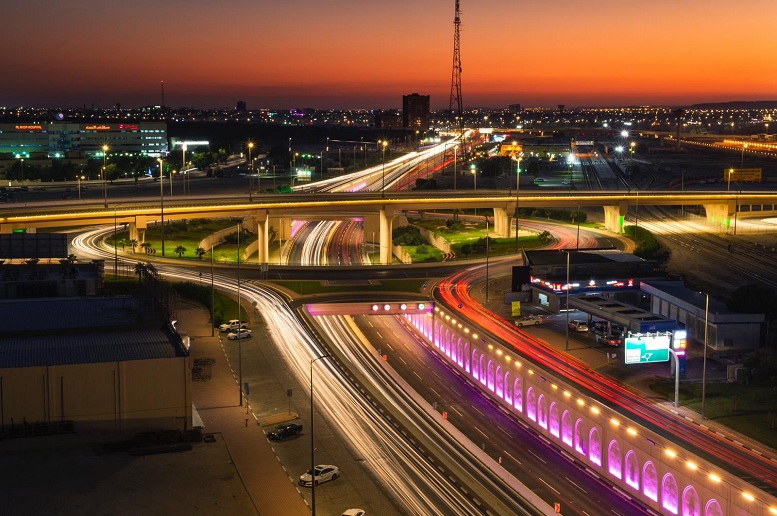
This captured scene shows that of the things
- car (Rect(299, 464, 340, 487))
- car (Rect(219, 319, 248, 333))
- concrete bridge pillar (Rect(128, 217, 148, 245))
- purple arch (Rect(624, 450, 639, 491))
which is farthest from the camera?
concrete bridge pillar (Rect(128, 217, 148, 245))

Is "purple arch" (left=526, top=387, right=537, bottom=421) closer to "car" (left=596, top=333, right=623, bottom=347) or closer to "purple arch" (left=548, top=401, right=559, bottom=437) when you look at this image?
"purple arch" (left=548, top=401, right=559, bottom=437)

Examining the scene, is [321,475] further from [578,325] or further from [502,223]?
[502,223]

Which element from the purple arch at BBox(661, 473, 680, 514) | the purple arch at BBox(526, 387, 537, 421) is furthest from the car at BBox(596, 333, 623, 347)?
the purple arch at BBox(661, 473, 680, 514)

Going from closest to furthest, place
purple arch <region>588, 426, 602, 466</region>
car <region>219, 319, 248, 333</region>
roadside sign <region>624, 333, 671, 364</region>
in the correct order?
purple arch <region>588, 426, 602, 466</region>
roadside sign <region>624, 333, 671, 364</region>
car <region>219, 319, 248, 333</region>

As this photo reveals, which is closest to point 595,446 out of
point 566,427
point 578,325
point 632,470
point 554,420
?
point 566,427

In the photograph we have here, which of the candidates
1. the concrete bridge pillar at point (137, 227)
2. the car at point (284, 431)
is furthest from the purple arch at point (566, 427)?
the concrete bridge pillar at point (137, 227)

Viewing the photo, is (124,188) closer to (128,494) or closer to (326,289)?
(326,289)

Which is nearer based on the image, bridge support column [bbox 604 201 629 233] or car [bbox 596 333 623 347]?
car [bbox 596 333 623 347]
